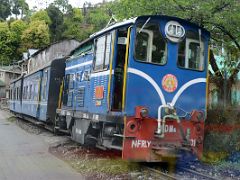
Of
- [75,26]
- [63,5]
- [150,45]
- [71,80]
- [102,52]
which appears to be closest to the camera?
[150,45]

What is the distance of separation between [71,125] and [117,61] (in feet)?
13.9

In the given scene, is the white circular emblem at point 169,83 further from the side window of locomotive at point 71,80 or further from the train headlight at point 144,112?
the side window of locomotive at point 71,80

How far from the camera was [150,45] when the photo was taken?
33.6ft

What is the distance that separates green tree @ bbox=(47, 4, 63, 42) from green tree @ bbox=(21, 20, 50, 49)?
5.16 meters

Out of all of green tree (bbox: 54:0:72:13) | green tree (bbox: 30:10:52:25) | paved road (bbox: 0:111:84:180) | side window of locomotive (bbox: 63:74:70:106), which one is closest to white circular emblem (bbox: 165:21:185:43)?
paved road (bbox: 0:111:84:180)

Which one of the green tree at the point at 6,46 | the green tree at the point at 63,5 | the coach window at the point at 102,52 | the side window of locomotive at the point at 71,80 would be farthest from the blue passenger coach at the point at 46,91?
the green tree at the point at 63,5

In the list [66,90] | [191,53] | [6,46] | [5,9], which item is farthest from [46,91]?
[5,9]

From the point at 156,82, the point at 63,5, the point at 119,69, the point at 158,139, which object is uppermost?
the point at 63,5

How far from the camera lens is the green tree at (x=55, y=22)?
86812mm

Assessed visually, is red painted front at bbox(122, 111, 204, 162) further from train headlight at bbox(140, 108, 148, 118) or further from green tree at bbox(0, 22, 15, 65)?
green tree at bbox(0, 22, 15, 65)

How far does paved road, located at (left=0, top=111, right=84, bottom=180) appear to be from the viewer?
9.77 m

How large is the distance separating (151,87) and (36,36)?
73172 mm

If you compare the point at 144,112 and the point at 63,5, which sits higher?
the point at 63,5

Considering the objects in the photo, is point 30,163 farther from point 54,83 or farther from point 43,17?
point 43,17
